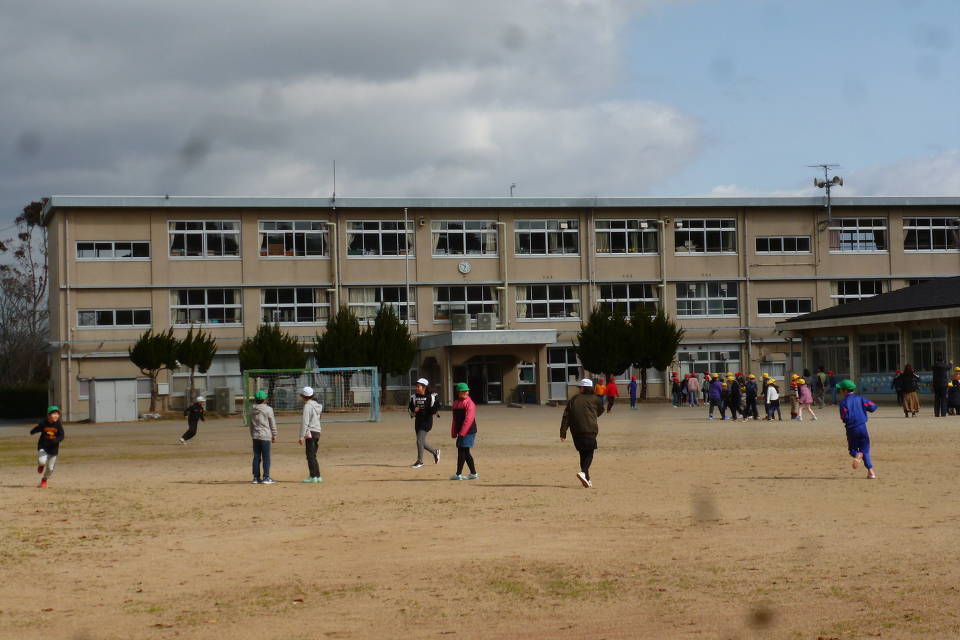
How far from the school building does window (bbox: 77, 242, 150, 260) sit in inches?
2.4

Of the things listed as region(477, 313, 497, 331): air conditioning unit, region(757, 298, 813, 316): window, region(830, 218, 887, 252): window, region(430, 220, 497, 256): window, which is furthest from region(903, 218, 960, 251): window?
region(477, 313, 497, 331): air conditioning unit

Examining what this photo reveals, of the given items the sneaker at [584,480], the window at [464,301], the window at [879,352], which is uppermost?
the window at [464,301]

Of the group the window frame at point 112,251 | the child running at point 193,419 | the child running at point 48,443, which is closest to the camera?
the child running at point 48,443

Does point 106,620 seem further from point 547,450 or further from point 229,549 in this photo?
point 547,450

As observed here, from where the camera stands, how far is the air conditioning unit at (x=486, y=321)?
5550 cm

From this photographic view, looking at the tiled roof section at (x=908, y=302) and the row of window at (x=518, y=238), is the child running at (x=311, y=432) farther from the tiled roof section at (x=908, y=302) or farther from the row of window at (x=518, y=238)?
the row of window at (x=518, y=238)

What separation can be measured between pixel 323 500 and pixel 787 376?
1825 inches

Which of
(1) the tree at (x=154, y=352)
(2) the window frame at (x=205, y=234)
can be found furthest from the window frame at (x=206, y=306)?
(1) the tree at (x=154, y=352)

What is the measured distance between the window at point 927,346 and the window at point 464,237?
66.4 feet

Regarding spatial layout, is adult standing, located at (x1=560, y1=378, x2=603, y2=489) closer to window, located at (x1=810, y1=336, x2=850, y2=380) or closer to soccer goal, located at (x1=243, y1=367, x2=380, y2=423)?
soccer goal, located at (x1=243, y1=367, x2=380, y2=423)

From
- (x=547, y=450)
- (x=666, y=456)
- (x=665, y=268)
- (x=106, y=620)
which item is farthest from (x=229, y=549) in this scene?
(x=665, y=268)

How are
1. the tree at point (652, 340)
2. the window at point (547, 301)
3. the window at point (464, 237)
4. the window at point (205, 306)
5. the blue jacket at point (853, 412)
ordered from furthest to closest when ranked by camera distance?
the window at point (547, 301) < the window at point (464, 237) < the window at point (205, 306) < the tree at point (652, 340) < the blue jacket at point (853, 412)

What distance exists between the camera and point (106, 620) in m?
8.75

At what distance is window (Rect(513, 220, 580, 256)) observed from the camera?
58.9 m
